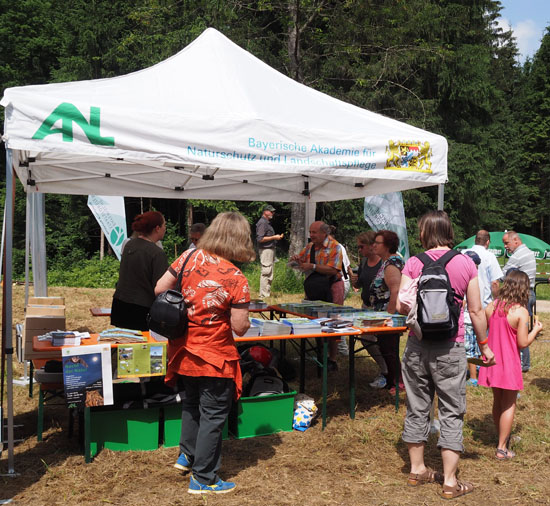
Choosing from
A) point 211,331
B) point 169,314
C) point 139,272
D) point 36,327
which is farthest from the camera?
point 139,272

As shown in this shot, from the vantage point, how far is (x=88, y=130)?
11.7 feet

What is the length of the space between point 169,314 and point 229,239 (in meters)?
0.53

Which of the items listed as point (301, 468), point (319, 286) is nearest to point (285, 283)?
point (319, 286)

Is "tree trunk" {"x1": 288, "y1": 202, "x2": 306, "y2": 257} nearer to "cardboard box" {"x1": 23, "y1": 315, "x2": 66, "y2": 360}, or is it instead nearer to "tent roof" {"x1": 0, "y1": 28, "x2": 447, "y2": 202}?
"tent roof" {"x1": 0, "y1": 28, "x2": 447, "y2": 202}

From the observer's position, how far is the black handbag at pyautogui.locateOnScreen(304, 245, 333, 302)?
20.3ft

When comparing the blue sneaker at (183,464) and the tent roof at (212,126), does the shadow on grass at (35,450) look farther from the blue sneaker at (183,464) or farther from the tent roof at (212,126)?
the tent roof at (212,126)

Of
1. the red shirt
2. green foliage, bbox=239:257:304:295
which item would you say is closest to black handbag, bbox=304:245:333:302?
the red shirt

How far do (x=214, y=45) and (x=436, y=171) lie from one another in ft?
7.22

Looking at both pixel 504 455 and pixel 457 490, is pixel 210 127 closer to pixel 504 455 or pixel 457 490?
pixel 457 490

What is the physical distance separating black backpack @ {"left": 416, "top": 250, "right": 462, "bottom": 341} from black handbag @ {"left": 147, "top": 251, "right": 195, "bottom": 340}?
4.33 feet

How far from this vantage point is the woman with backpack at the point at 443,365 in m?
3.22

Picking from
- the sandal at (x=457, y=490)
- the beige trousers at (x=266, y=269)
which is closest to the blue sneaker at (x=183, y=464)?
the sandal at (x=457, y=490)

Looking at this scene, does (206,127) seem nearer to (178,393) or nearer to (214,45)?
(214,45)

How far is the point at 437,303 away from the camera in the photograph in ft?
10.3
